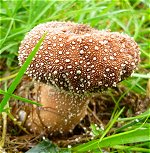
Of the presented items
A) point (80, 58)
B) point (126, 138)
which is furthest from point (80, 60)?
point (126, 138)

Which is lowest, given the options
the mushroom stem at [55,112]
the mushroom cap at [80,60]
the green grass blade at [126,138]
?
the green grass blade at [126,138]

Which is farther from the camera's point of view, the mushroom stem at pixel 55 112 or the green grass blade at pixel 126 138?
the mushroom stem at pixel 55 112

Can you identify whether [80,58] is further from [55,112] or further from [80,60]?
[55,112]

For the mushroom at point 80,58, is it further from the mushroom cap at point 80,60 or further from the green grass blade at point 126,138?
the green grass blade at point 126,138

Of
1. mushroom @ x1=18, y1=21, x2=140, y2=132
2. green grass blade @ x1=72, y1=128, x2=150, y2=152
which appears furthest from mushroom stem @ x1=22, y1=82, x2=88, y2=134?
green grass blade @ x1=72, y1=128, x2=150, y2=152

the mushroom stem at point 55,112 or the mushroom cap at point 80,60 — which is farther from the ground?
the mushroom cap at point 80,60

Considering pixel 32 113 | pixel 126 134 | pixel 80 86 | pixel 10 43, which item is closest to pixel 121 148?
pixel 126 134

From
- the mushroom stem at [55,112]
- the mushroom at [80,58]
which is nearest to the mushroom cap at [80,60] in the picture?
the mushroom at [80,58]

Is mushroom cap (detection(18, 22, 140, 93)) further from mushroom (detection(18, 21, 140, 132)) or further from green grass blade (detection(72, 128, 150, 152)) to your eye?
green grass blade (detection(72, 128, 150, 152))
